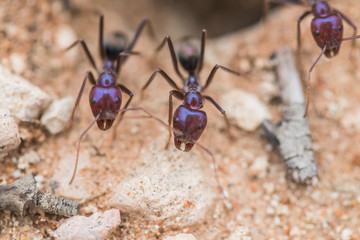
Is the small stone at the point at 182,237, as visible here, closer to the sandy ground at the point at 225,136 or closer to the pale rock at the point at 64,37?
the sandy ground at the point at 225,136

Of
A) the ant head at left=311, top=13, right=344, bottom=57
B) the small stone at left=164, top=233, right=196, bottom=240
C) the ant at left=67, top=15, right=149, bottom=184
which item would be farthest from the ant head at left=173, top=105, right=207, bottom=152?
the ant head at left=311, top=13, right=344, bottom=57

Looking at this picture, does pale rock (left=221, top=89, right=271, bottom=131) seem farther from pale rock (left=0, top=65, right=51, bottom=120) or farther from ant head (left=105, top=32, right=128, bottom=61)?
pale rock (left=0, top=65, right=51, bottom=120)

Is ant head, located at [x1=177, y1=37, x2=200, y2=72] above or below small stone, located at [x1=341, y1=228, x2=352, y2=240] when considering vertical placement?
above

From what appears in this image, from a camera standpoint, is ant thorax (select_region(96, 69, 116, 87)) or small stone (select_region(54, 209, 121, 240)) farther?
ant thorax (select_region(96, 69, 116, 87))

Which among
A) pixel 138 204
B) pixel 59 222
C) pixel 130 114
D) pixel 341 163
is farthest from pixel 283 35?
pixel 59 222

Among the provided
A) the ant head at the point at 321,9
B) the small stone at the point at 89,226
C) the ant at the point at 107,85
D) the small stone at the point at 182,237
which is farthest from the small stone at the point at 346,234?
the ant at the point at 107,85

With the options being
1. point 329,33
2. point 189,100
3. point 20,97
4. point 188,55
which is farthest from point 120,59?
point 329,33
